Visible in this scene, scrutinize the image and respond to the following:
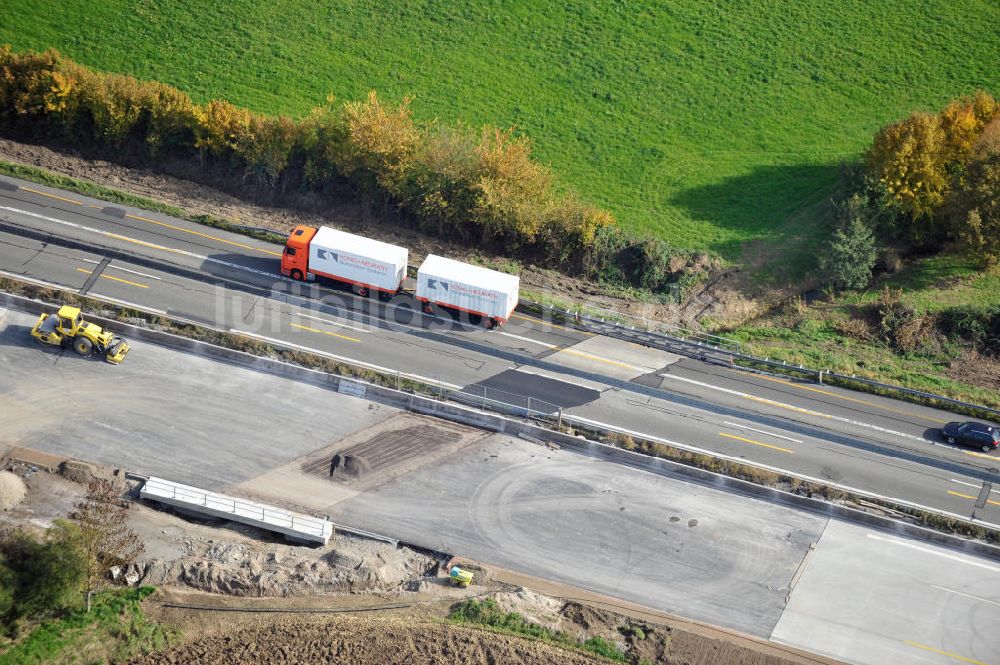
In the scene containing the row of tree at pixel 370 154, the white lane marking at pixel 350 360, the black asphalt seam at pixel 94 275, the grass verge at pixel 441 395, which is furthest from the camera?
the row of tree at pixel 370 154

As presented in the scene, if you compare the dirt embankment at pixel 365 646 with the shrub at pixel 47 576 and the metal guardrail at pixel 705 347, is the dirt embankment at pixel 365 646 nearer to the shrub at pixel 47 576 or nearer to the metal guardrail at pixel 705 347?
the shrub at pixel 47 576

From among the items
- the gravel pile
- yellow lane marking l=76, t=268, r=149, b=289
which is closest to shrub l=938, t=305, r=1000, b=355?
yellow lane marking l=76, t=268, r=149, b=289

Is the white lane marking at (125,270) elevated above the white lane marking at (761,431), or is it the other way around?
the white lane marking at (125,270)

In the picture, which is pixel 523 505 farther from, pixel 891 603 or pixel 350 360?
pixel 891 603

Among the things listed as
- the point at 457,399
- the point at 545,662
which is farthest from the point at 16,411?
the point at 545,662

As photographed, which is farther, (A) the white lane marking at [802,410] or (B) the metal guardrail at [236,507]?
(A) the white lane marking at [802,410]

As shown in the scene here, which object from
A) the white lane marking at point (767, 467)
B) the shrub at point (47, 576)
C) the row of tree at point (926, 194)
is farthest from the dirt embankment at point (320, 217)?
the shrub at point (47, 576)

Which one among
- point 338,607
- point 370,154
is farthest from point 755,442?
point 370,154
